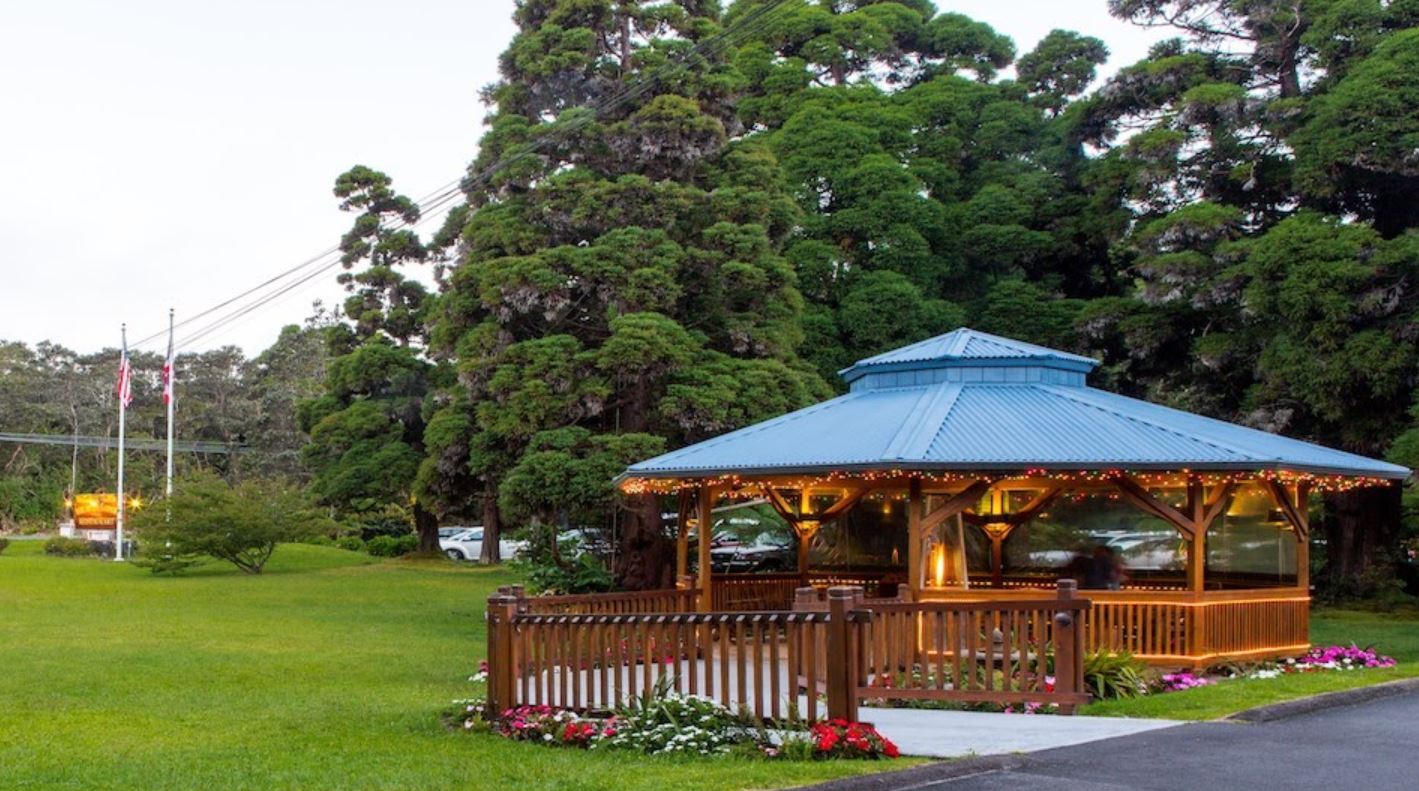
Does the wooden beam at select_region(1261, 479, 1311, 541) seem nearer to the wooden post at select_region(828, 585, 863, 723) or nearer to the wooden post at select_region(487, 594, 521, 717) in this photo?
the wooden post at select_region(828, 585, 863, 723)

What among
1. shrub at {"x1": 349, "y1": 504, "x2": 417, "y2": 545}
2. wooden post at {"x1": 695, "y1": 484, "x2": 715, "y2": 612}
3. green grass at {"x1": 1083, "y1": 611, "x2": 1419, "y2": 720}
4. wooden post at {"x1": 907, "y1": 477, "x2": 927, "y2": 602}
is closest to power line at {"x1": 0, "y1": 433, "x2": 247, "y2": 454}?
shrub at {"x1": 349, "y1": 504, "x2": 417, "y2": 545}

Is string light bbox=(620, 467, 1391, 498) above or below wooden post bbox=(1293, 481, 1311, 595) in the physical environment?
above

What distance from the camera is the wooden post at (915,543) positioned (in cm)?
1734

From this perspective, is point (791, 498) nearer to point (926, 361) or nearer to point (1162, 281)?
point (926, 361)

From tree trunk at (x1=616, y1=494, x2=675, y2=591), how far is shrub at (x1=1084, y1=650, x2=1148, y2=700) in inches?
535

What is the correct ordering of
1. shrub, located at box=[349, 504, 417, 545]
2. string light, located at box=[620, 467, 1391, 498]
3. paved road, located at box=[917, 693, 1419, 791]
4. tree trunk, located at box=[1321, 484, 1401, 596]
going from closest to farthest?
paved road, located at box=[917, 693, 1419, 791] < string light, located at box=[620, 467, 1391, 498] < tree trunk, located at box=[1321, 484, 1401, 596] < shrub, located at box=[349, 504, 417, 545]

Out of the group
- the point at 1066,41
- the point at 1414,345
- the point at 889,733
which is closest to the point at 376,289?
the point at 1066,41

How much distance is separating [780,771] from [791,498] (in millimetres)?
14567

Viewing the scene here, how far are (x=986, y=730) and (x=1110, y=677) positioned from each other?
332cm

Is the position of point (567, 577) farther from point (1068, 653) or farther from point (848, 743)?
point (848, 743)

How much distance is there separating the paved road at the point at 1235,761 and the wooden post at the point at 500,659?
4.59 metres

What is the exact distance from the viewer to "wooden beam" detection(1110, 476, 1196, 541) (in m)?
17.0

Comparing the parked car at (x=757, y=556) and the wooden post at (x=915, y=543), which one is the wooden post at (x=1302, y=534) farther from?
the parked car at (x=757, y=556)

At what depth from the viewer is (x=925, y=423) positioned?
18.8 metres
